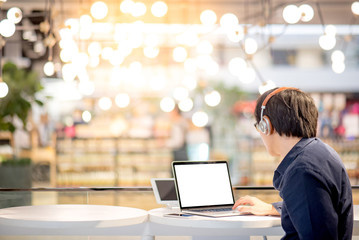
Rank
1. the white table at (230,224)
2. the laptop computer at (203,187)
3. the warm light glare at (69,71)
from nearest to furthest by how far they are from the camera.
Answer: the white table at (230,224) < the laptop computer at (203,187) < the warm light glare at (69,71)

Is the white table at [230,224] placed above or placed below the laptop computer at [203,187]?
below

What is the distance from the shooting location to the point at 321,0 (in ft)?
28.1

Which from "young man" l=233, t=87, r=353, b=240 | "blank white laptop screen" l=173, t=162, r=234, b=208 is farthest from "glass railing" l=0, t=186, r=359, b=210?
"young man" l=233, t=87, r=353, b=240

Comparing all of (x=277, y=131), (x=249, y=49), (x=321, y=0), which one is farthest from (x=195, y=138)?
(x=277, y=131)

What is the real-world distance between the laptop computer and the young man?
0.66 m

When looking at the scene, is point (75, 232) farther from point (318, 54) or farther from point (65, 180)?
point (318, 54)

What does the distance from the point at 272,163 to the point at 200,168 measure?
651cm

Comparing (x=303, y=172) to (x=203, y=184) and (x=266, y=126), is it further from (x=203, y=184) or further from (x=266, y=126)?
(x=203, y=184)

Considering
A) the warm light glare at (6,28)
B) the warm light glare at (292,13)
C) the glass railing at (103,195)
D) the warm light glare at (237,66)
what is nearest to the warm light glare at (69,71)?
the warm light glare at (6,28)

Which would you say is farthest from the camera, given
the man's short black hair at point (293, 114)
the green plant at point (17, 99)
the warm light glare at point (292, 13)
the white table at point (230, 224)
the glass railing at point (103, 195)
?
the green plant at point (17, 99)

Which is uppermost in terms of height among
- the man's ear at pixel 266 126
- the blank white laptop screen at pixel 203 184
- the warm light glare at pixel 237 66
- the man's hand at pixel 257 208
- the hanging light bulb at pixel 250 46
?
the hanging light bulb at pixel 250 46

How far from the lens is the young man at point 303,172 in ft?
5.93

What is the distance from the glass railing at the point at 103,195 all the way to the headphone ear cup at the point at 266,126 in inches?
43.2

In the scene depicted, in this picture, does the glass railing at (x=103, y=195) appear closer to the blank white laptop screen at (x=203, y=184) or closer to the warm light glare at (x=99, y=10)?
the blank white laptop screen at (x=203, y=184)
